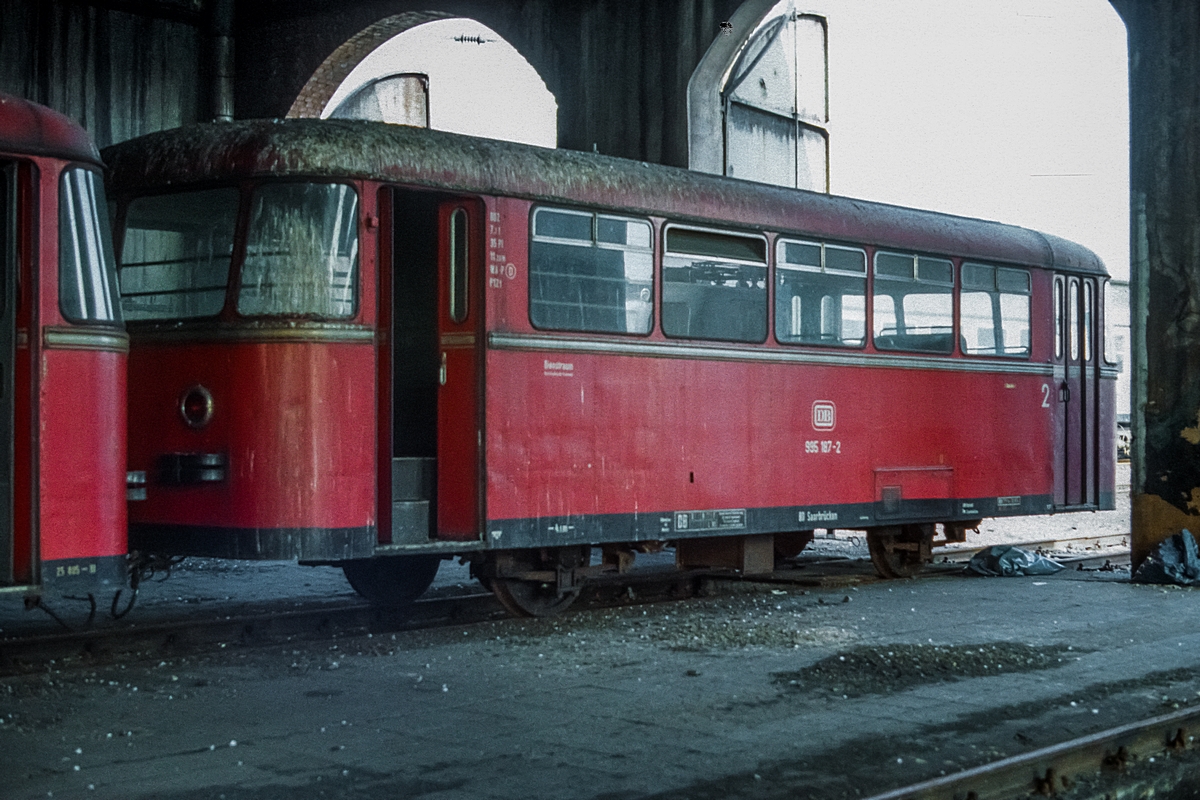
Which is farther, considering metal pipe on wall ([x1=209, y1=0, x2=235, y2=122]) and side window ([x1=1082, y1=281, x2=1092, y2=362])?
metal pipe on wall ([x1=209, y1=0, x2=235, y2=122])

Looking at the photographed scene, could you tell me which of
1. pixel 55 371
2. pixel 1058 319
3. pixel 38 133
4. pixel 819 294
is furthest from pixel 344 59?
pixel 55 371

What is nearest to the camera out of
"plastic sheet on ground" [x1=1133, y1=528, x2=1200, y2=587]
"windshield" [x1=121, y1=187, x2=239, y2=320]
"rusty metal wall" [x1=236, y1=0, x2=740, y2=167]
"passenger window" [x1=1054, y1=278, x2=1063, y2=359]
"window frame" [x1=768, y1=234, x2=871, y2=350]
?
"windshield" [x1=121, y1=187, x2=239, y2=320]

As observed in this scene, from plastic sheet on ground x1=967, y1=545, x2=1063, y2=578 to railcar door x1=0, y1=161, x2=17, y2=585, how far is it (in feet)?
28.8

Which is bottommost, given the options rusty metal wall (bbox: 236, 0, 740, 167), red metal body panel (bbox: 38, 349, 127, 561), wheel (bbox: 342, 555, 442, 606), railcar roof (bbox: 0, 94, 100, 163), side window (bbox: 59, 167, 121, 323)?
wheel (bbox: 342, 555, 442, 606)

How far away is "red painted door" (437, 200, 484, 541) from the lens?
29.9 ft

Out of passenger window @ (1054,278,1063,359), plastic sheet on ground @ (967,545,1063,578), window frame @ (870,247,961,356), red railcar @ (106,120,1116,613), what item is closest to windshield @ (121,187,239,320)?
red railcar @ (106,120,1116,613)

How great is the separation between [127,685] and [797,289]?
589 cm

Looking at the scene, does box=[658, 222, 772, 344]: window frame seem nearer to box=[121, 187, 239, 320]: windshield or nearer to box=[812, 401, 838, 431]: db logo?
box=[812, 401, 838, 431]: db logo

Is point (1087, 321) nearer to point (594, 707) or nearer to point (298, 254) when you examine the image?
point (298, 254)

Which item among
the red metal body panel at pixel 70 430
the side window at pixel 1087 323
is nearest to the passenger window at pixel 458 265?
the red metal body panel at pixel 70 430

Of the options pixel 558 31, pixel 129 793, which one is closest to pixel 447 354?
pixel 129 793

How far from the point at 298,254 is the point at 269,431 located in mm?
1053

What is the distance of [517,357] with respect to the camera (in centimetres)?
925

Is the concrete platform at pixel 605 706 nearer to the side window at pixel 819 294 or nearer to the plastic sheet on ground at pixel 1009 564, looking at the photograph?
the side window at pixel 819 294
